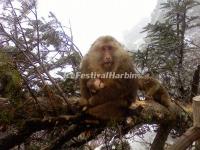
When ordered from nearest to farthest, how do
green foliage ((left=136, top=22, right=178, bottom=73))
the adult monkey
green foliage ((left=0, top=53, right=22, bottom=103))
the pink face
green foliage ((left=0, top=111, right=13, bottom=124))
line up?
green foliage ((left=0, top=53, right=22, bottom=103)) → green foliage ((left=0, top=111, right=13, bottom=124)) → the adult monkey → the pink face → green foliage ((left=136, top=22, right=178, bottom=73))

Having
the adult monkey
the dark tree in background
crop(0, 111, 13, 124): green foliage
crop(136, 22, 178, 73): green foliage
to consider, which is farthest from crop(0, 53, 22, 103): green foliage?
crop(136, 22, 178, 73): green foliage

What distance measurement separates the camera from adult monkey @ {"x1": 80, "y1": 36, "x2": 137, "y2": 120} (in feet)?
13.6

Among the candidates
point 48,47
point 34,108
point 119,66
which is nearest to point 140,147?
point 48,47

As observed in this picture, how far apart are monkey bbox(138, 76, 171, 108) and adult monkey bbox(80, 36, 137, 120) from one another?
1.87 ft

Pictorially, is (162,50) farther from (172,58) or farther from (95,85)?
(95,85)

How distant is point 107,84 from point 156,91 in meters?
1.14

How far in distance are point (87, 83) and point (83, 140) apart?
3.49 feet

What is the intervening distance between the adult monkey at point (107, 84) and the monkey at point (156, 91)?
1.87 ft

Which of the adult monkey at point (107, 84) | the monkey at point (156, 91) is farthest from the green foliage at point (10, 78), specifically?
the monkey at point (156, 91)

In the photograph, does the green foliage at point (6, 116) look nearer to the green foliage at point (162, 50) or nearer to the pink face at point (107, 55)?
the pink face at point (107, 55)

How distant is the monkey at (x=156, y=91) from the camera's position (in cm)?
509

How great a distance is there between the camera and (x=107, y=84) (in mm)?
4328

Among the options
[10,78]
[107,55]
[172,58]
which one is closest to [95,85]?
[107,55]

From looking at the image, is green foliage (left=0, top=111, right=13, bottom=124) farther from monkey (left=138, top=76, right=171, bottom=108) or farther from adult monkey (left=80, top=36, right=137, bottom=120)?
monkey (left=138, top=76, right=171, bottom=108)
